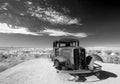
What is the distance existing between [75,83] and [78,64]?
5.81ft

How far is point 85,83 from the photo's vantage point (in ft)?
17.3

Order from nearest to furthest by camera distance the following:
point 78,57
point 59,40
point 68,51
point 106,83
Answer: point 106,83, point 78,57, point 68,51, point 59,40

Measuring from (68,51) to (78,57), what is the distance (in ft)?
3.19

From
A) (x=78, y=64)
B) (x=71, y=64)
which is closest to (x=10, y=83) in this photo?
(x=71, y=64)

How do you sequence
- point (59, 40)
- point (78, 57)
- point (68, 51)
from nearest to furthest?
point (78, 57) < point (68, 51) < point (59, 40)

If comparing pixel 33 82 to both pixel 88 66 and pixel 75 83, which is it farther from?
pixel 88 66

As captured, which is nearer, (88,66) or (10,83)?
(10,83)

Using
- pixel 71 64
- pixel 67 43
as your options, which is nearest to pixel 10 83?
pixel 71 64

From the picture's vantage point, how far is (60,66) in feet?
23.2

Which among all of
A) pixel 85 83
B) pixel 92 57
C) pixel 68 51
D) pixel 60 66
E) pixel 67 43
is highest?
pixel 67 43

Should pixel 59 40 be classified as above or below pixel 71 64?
above

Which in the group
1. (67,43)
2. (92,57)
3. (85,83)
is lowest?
(85,83)

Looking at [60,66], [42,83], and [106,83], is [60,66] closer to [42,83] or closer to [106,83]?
[42,83]

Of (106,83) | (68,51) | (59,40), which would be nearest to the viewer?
(106,83)
